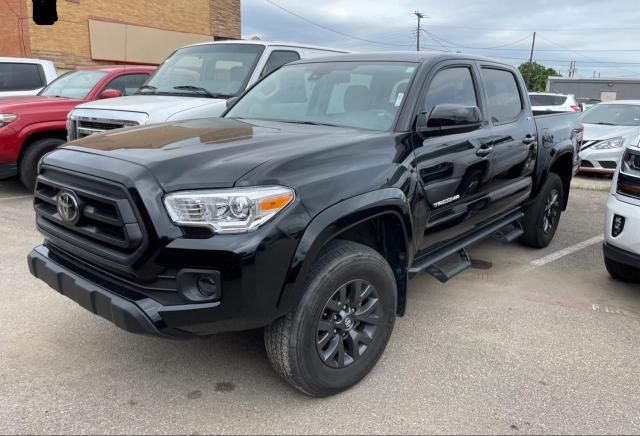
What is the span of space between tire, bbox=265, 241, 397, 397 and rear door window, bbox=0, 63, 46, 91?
27.8 feet

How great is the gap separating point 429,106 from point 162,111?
3149 mm

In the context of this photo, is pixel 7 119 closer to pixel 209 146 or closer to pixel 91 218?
pixel 91 218

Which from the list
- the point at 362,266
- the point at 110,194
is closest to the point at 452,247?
the point at 362,266

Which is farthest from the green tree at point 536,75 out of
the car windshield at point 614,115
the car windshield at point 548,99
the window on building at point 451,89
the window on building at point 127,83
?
the window on building at point 451,89

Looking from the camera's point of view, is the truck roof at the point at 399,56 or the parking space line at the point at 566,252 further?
the parking space line at the point at 566,252

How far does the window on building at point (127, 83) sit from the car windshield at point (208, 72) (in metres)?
1.38

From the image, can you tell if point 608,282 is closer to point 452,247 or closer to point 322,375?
point 452,247

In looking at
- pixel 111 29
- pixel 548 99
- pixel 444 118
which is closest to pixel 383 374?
pixel 444 118

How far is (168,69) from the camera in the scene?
6.88 metres

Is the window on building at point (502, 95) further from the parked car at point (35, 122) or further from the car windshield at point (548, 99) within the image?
the car windshield at point (548, 99)

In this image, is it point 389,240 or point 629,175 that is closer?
point 389,240

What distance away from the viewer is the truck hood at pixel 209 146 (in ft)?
7.73

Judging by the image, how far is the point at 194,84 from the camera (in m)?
6.46

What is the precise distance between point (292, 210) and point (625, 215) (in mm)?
2769
